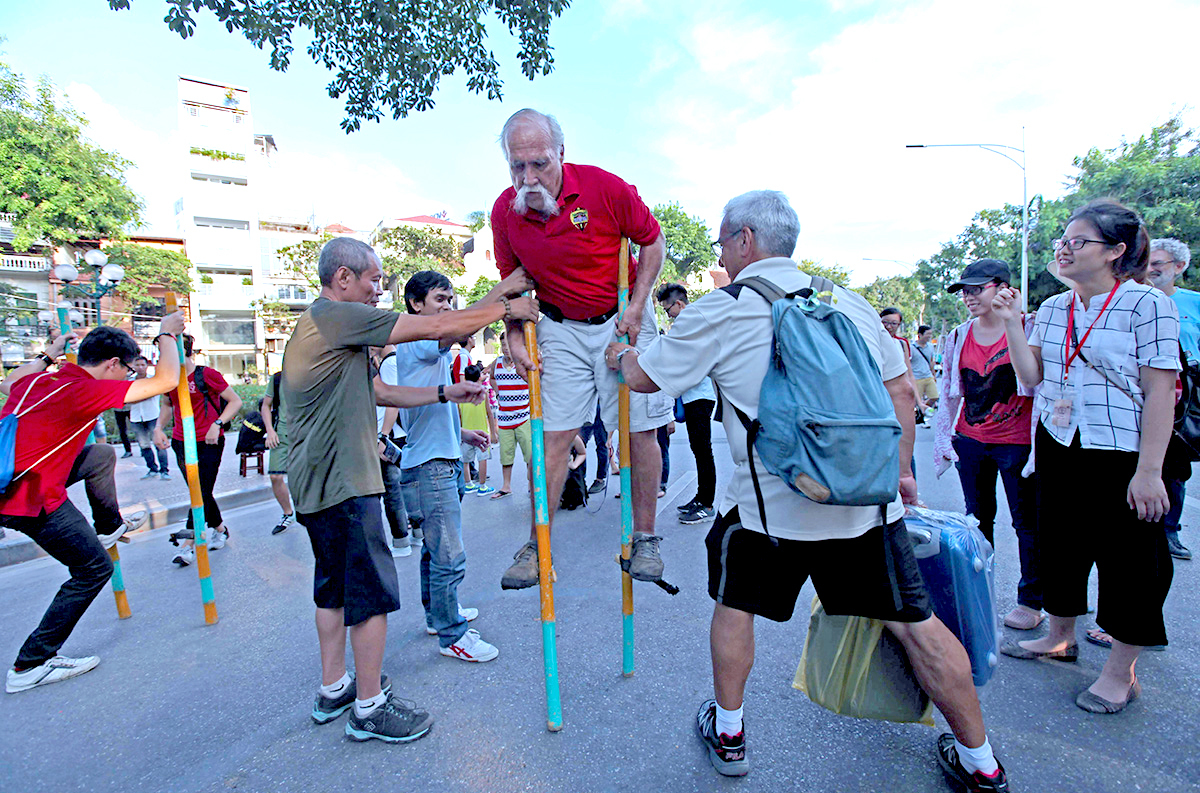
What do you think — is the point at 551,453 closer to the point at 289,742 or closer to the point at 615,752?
the point at 615,752

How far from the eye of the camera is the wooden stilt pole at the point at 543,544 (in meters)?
2.54

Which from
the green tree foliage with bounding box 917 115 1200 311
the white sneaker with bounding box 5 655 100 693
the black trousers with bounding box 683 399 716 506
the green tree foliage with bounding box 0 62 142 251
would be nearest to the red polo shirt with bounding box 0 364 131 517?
the white sneaker with bounding box 5 655 100 693

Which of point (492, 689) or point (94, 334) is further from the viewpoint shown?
point (94, 334)

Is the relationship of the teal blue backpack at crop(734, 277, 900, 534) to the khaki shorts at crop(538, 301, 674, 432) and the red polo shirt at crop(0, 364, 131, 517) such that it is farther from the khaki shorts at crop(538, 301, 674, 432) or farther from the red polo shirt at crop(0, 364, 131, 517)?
the red polo shirt at crop(0, 364, 131, 517)

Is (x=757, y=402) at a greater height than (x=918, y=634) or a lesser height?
greater

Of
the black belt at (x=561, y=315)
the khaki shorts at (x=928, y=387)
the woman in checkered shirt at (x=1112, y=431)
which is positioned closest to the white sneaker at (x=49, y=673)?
the black belt at (x=561, y=315)

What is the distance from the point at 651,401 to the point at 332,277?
159cm

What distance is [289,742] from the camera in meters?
2.62

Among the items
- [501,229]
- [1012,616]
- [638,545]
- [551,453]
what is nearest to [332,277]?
[501,229]

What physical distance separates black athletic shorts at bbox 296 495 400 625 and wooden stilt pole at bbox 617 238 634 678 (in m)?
1.02

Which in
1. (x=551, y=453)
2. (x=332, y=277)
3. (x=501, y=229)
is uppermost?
(x=501, y=229)

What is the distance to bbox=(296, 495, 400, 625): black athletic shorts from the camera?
103 inches

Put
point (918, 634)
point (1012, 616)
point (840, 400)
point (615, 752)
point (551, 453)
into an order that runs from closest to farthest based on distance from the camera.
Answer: point (840, 400), point (918, 634), point (615, 752), point (551, 453), point (1012, 616)

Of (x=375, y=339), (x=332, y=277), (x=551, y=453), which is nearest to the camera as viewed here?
(x=375, y=339)
